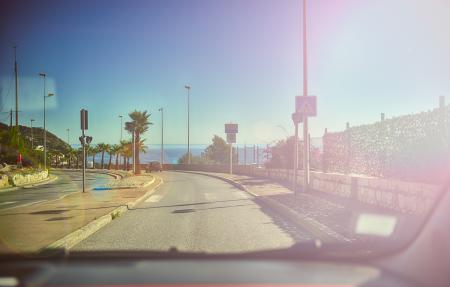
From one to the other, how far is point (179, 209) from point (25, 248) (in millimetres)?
7529

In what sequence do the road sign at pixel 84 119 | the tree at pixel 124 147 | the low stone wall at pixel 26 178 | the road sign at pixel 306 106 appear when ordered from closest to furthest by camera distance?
the road sign at pixel 306 106, the road sign at pixel 84 119, the low stone wall at pixel 26 178, the tree at pixel 124 147

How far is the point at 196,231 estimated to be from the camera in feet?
33.8

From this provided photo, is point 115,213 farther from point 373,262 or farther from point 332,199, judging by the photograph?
point 373,262

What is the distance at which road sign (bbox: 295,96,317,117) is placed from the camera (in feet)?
52.2

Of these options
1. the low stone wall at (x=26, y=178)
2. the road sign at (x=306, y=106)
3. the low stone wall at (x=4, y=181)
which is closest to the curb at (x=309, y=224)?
the road sign at (x=306, y=106)

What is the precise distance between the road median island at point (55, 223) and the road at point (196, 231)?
0.26 meters

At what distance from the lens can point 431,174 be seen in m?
11.7

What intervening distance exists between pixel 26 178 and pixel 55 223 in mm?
24238

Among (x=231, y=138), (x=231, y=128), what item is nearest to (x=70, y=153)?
(x=231, y=128)

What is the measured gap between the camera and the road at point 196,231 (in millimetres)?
8539

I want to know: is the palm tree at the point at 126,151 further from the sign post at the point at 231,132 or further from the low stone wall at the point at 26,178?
the low stone wall at the point at 26,178

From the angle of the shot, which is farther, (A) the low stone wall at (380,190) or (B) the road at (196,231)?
(A) the low stone wall at (380,190)

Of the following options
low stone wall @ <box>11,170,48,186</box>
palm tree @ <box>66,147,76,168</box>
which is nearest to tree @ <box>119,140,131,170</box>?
palm tree @ <box>66,147,76,168</box>

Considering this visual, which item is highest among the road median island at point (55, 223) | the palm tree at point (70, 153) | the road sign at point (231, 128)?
the road sign at point (231, 128)
